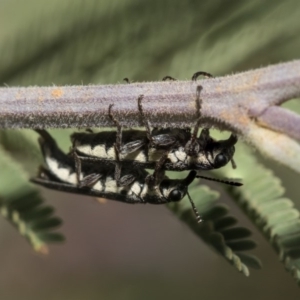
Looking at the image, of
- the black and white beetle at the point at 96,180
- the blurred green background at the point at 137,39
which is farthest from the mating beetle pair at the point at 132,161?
the blurred green background at the point at 137,39

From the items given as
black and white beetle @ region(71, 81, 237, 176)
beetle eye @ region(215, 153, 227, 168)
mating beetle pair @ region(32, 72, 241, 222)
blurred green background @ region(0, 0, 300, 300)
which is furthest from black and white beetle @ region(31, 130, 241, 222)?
blurred green background @ region(0, 0, 300, 300)

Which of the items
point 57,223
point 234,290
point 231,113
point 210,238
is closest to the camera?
point 231,113

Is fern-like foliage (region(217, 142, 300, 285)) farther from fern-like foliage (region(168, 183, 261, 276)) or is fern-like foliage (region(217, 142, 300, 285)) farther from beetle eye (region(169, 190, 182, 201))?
beetle eye (region(169, 190, 182, 201))

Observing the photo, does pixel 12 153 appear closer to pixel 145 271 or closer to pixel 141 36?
pixel 141 36

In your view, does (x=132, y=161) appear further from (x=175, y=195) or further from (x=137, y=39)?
(x=137, y=39)

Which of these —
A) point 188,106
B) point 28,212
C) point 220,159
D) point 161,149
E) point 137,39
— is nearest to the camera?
point 188,106

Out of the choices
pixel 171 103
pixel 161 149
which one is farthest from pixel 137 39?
pixel 171 103

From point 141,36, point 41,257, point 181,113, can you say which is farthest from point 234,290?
point 181,113

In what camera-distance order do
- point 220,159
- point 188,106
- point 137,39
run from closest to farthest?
1. point 188,106
2. point 220,159
3. point 137,39
